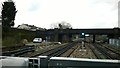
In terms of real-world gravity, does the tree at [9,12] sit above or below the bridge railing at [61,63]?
above

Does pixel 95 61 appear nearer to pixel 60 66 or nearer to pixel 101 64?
pixel 101 64


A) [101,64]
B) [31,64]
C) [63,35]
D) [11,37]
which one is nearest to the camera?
[101,64]

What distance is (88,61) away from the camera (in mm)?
3977

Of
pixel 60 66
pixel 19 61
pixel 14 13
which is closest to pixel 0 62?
pixel 19 61

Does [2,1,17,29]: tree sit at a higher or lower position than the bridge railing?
higher

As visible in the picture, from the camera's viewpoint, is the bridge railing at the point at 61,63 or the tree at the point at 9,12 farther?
the tree at the point at 9,12

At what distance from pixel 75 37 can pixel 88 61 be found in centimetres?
11819

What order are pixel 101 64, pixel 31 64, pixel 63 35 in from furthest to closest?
pixel 63 35 < pixel 31 64 < pixel 101 64

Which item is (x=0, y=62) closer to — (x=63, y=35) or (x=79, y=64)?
(x=79, y=64)

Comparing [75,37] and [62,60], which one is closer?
[62,60]

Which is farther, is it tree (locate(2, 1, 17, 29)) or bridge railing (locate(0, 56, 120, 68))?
tree (locate(2, 1, 17, 29))

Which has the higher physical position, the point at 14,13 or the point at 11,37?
the point at 14,13

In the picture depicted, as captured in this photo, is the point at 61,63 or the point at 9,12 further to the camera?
the point at 9,12

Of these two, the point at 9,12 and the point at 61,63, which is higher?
the point at 9,12
